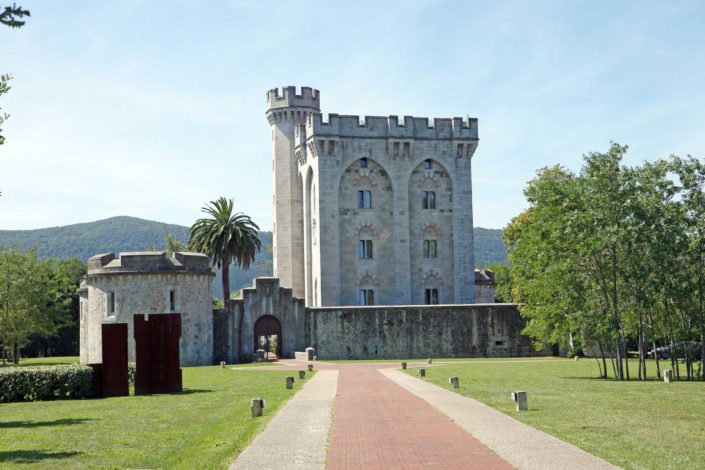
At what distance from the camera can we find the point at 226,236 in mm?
71875

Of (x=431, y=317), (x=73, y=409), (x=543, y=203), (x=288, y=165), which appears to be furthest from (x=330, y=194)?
(x=73, y=409)

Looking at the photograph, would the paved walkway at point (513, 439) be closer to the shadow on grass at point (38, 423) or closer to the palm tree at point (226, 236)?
the shadow on grass at point (38, 423)

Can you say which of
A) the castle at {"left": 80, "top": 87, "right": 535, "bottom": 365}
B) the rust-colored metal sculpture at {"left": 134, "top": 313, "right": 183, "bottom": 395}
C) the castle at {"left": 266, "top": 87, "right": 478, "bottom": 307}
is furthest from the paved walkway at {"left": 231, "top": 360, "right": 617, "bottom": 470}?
the castle at {"left": 266, "top": 87, "right": 478, "bottom": 307}

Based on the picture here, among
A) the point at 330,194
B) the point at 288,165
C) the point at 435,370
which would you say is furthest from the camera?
the point at 288,165

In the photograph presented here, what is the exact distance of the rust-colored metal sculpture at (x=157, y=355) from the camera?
33781 millimetres

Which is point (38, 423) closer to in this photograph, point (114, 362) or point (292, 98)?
point (114, 362)

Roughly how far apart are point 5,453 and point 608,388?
871 inches

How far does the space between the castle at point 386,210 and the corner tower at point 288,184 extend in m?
1.88

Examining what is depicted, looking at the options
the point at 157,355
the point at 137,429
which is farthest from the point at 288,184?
the point at 137,429

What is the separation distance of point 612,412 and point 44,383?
65.4ft

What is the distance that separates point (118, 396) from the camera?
33031 millimetres

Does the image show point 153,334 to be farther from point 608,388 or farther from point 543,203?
point 543,203

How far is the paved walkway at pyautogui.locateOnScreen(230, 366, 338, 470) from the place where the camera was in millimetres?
16109

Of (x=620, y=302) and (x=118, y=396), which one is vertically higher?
(x=620, y=302)
